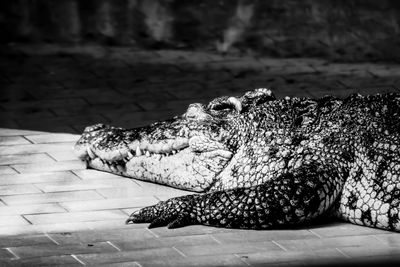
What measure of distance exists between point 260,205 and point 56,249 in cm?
132

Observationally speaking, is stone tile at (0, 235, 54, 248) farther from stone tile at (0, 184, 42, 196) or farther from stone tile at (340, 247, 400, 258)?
stone tile at (340, 247, 400, 258)

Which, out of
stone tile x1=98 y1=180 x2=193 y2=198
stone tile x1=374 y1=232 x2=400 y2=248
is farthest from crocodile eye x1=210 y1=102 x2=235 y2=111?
stone tile x1=374 y1=232 x2=400 y2=248

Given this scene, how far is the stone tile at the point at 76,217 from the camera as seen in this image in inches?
288

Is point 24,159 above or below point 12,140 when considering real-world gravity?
below

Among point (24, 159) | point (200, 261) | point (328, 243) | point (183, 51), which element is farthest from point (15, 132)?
point (328, 243)

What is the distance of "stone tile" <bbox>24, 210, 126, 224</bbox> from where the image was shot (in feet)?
24.0

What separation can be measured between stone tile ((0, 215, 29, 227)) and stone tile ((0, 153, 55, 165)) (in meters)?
1.27

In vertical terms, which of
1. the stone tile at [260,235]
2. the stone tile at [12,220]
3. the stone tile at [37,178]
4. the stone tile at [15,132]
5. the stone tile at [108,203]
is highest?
the stone tile at [15,132]

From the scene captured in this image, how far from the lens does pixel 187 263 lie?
6.45 m

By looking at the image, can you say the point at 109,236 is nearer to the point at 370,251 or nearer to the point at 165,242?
the point at 165,242

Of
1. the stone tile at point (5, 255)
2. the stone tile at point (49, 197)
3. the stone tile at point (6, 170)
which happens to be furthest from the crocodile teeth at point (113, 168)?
the stone tile at point (5, 255)

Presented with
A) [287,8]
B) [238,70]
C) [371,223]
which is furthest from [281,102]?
[287,8]

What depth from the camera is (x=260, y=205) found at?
23.2ft

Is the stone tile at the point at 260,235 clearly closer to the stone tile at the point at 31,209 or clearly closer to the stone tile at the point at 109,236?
the stone tile at the point at 109,236
